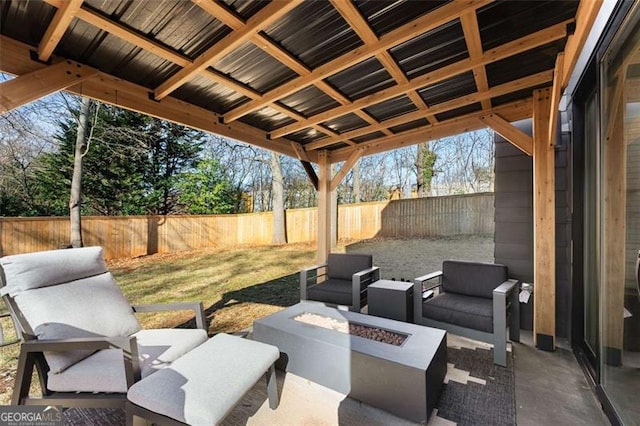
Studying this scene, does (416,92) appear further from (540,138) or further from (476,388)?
(476,388)

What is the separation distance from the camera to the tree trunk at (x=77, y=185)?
674 cm

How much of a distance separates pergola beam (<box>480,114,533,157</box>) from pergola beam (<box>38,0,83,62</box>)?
3795mm

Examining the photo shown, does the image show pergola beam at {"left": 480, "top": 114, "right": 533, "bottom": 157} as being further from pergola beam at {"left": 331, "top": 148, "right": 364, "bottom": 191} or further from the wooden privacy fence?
the wooden privacy fence

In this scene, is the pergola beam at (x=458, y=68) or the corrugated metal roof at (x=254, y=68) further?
the corrugated metal roof at (x=254, y=68)

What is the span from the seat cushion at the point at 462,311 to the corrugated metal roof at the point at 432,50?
7.55ft

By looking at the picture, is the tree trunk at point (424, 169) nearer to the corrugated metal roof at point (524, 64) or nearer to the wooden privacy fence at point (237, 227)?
the wooden privacy fence at point (237, 227)

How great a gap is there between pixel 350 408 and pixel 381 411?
0.70 feet

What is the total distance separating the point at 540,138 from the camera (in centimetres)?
282

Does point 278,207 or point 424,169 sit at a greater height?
point 424,169

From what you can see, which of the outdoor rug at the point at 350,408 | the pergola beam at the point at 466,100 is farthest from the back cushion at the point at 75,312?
the pergola beam at the point at 466,100

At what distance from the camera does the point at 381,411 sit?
1.90 m

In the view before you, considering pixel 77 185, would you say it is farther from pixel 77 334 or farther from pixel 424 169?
pixel 424 169

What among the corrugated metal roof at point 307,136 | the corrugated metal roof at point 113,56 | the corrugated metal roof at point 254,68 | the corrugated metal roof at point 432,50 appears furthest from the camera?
the corrugated metal roof at point 307,136

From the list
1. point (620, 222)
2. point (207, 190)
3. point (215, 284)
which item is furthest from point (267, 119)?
point (207, 190)
